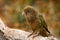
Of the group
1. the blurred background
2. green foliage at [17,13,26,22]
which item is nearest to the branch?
the blurred background

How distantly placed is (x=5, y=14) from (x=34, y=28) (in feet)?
9.83

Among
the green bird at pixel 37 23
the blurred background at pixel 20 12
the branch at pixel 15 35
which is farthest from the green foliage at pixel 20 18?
the branch at pixel 15 35

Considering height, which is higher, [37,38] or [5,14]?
[5,14]

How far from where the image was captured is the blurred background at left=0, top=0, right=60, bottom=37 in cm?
603

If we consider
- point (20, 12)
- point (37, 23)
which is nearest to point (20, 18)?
point (20, 12)

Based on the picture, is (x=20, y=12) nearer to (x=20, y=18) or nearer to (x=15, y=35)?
(x=20, y=18)

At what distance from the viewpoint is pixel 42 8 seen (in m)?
6.52

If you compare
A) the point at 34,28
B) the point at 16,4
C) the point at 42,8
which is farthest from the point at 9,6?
the point at 34,28

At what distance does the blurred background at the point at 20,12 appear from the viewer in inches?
237

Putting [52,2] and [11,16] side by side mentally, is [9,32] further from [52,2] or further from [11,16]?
[52,2]

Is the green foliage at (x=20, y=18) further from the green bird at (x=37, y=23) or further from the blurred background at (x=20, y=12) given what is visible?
the green bird at (x=37, y=23)

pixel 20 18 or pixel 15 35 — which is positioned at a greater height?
pixel 20 18

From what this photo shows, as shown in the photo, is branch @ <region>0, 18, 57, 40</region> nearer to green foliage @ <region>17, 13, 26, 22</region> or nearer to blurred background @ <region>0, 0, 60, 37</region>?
blurred background @ <region>0, 0, 60, 37</region>

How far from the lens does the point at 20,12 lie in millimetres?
6012
